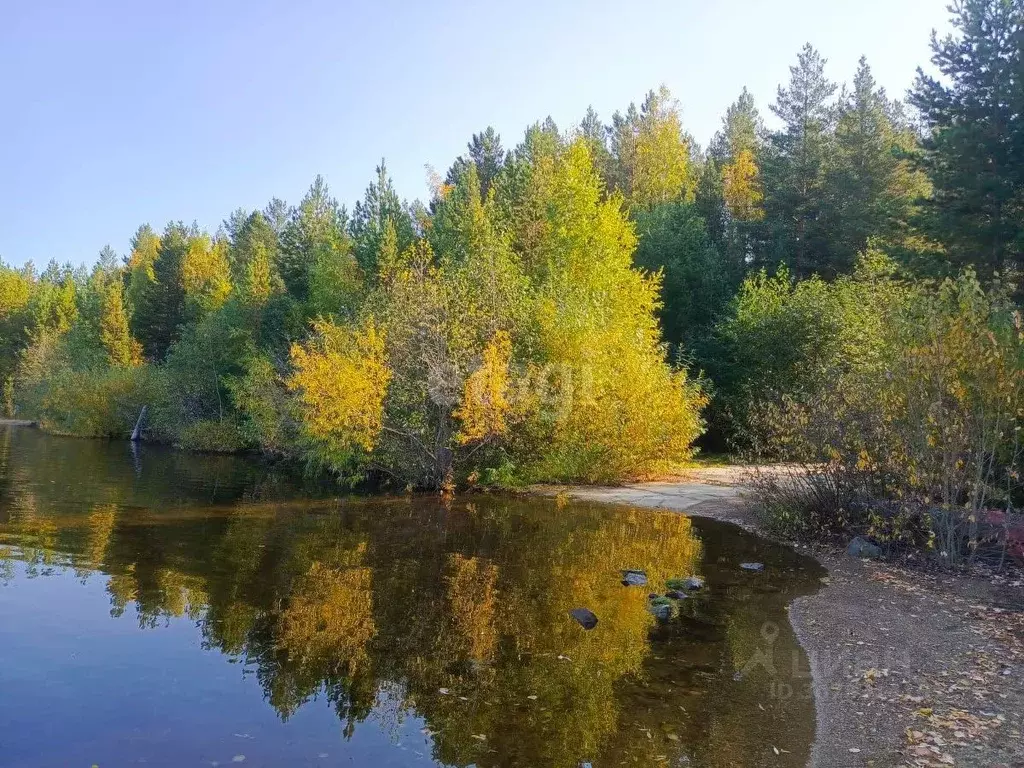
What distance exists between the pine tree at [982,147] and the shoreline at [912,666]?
33.4ft

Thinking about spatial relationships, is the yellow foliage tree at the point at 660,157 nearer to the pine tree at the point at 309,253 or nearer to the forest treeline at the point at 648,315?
the forest treeline at the point at 648,315

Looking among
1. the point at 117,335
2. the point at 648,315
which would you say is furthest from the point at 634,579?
the point at 117,335

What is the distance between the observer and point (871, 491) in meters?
16.2

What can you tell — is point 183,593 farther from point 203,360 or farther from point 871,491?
point 203,360

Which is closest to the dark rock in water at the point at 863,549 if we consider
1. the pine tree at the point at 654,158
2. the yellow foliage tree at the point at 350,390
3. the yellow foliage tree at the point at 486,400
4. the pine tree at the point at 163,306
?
the yellow foliage tree at the point at 486,400

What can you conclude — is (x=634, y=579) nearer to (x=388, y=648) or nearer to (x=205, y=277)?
(x=388, y=648)

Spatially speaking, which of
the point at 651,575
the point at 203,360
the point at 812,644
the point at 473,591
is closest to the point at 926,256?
the point at 651,575

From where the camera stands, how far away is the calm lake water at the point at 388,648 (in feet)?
24.1

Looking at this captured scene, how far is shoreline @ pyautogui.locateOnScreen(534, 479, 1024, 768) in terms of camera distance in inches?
279

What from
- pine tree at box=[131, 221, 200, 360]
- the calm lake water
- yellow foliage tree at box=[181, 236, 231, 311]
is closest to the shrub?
the calm lake water

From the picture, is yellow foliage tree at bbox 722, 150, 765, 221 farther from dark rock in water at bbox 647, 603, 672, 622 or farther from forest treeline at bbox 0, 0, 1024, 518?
dark rock in water at bbox 647, 603, 672, 622

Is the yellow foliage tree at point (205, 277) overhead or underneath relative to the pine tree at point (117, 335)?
overhead

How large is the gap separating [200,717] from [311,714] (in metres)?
1.14

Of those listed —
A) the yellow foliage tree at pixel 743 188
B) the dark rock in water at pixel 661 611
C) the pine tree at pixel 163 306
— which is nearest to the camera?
the dark rock in water at pixel 661 611
